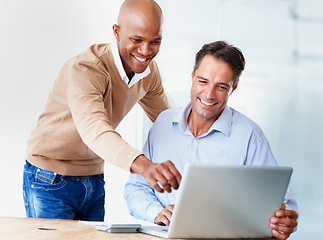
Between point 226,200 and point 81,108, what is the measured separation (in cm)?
71

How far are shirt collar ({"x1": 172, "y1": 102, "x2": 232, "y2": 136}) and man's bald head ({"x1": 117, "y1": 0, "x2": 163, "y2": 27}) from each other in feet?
1.37

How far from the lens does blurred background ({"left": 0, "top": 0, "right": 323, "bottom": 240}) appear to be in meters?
3.05

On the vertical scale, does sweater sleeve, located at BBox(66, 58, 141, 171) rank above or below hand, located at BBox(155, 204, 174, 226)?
above

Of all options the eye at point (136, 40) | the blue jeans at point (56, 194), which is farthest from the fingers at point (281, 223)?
the blue jeans at point (56, 194)

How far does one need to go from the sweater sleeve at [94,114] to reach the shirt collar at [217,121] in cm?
35

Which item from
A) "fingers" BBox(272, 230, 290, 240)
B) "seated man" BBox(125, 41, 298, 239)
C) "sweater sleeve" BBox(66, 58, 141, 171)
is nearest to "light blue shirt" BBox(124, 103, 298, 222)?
"seated man" BBox(125, 41, 298, 239)

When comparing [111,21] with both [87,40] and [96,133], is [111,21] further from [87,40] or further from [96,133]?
[96,133]

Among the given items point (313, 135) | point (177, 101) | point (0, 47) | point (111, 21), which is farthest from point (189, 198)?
point (111, 21)

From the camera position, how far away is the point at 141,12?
206 cm

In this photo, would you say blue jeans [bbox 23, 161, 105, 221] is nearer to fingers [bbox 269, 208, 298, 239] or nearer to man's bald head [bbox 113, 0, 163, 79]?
man's bald head [bbox 113, 0, 163, 79]

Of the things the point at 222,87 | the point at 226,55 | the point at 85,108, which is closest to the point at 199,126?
the point at 222,87

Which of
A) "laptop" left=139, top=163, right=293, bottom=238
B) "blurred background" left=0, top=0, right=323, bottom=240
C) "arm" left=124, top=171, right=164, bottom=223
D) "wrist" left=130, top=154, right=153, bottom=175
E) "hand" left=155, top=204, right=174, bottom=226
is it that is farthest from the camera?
"blurred background" left=0, top=0, right=323, bottom=240

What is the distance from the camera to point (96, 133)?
66.7 inches

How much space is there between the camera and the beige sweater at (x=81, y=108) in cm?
189
